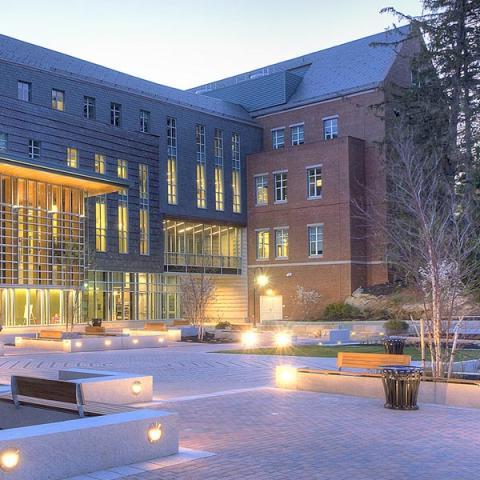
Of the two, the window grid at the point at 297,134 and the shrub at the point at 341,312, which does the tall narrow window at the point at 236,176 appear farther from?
the shrub at the point at 341,312

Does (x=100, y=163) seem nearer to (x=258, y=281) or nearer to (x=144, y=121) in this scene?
(x=144, y=121)

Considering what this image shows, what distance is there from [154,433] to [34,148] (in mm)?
38751

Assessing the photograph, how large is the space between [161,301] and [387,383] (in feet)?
143

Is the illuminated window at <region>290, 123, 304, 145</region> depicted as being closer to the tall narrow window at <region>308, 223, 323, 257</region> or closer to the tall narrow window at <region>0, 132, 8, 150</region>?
the tall narrow window at <region>308, 223, 323, 257</region>

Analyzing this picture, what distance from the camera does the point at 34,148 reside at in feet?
147

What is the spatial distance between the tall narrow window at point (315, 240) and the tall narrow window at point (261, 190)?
5250 millimetres

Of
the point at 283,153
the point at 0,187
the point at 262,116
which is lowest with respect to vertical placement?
the point at 0,187

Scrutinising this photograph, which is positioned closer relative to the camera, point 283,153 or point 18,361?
point 18,361

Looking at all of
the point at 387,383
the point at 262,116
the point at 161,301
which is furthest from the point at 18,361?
the point at 262,116


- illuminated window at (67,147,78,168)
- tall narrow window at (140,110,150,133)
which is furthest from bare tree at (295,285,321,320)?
illuminated window at (67,147,78,168)

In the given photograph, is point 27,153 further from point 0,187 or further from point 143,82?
point 143,82

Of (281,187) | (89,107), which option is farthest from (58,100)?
(281,187)

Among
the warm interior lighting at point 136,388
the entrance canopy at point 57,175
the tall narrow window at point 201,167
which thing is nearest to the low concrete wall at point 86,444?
the warm interior lighting at point 136,388

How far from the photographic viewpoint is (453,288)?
1464 cm
